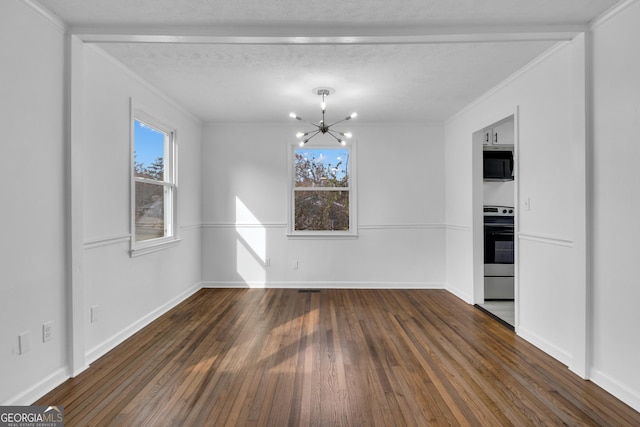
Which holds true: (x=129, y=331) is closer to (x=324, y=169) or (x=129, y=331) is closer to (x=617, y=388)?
(x=324, y=169)

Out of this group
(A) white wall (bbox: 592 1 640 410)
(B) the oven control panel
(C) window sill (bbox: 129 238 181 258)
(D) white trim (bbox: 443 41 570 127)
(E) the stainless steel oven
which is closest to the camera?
(A) white wall (bbox: 592 1 640 410)


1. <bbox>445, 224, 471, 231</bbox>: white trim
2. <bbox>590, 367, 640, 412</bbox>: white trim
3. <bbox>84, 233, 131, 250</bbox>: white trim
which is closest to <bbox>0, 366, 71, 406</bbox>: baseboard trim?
<bbox>84, 233, 131, 250</bbox>: white trim

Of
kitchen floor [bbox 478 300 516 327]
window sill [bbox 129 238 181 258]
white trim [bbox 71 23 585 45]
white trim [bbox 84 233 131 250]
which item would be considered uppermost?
white trim [bbox 71 23 585 45]

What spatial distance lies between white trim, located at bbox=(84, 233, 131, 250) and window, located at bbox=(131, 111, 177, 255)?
5.1 inches

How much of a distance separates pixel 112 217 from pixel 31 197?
0.88 metres

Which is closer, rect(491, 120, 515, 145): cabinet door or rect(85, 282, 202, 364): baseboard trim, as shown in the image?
rect(85, 282, 202, 364): baseboard trim

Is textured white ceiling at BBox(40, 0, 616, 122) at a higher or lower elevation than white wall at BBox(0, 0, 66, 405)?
higher

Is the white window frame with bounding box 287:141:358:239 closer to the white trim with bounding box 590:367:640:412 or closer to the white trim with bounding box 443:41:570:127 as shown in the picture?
the white trim with bounding box 443:41:570:127

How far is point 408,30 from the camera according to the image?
2.46 m

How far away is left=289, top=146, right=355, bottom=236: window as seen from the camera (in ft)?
17.5

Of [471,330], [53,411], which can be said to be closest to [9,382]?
[53,411]

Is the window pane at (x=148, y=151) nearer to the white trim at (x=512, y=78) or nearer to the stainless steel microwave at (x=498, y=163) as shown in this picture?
the white trim at (x=512, y=78)

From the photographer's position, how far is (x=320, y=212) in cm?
537

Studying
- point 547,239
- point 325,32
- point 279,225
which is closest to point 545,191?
point 547,239
